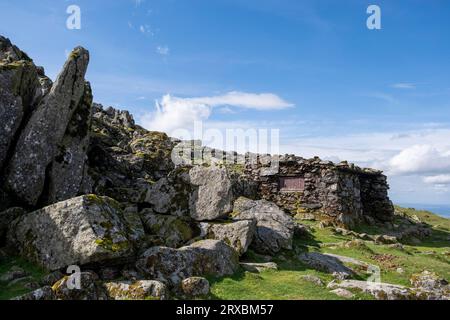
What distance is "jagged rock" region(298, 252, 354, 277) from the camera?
830 inches

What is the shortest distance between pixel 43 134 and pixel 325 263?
60.7 feet

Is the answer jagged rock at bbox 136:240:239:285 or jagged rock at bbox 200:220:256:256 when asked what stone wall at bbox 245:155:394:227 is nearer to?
jagged rock at bbox 200:220:256:256

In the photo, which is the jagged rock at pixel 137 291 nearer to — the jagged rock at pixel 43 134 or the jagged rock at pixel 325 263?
the jagged rock at pixel 43 134

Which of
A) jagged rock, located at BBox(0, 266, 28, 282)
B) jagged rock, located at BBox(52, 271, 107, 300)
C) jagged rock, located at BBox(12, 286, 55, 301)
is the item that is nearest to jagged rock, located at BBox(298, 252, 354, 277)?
jagged rock, located at BBox(52, 271, 107, 300)

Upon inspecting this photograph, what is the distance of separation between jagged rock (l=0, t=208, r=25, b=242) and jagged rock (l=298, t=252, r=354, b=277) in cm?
1654

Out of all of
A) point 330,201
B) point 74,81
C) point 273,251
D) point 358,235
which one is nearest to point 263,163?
point 330,201

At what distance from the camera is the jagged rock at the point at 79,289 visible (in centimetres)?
1259

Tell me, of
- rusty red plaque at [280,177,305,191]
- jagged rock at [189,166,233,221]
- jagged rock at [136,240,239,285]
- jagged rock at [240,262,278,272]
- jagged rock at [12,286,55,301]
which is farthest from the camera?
rusty red plaque at [280,177,305,191]

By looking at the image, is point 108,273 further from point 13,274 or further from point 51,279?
A: point 13,274

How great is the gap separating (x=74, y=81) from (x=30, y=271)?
12820 millimetres

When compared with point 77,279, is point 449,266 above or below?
below

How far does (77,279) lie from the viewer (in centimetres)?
1298
